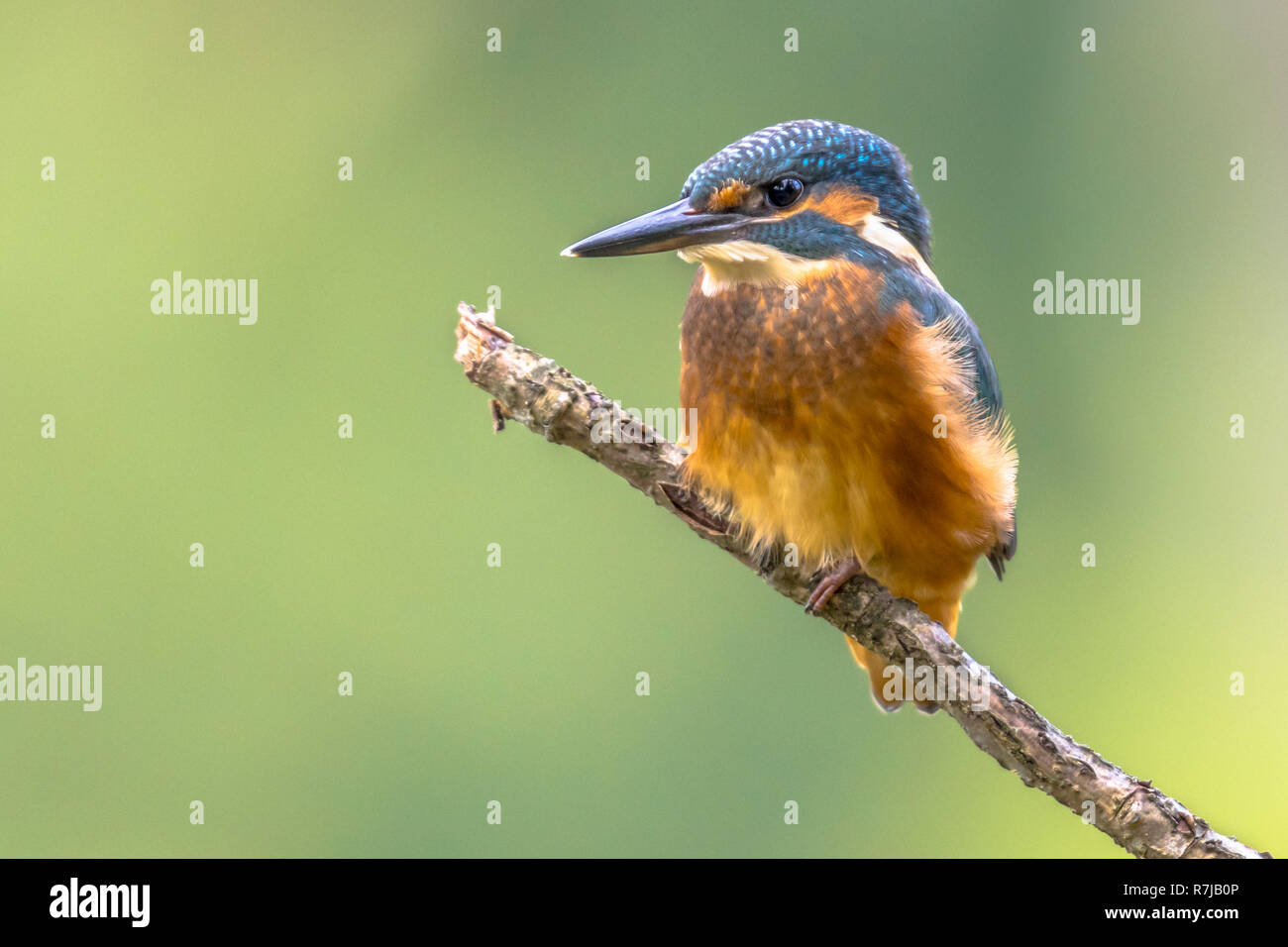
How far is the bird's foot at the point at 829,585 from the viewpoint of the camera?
288cm

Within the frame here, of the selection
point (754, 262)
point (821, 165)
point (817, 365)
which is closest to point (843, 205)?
point (821, 165)

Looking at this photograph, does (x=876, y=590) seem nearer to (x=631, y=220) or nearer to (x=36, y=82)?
(x=631, y=220)

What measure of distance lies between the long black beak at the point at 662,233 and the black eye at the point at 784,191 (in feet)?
0.29

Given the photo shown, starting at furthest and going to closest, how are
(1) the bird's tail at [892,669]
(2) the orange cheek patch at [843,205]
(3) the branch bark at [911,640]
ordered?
(1) the bird's tail at [892,669], (2) the orange cheek patch at [843,205], (3) the branch bark at [911,640]

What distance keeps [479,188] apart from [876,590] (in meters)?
4.62

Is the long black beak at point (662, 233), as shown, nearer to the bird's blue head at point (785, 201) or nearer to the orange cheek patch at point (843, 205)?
the bird's blue head at point (785, 201)

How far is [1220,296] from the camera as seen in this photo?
7164 millimetres

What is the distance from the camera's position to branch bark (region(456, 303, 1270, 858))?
2.50 m

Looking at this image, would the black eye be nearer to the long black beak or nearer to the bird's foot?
the long black beak

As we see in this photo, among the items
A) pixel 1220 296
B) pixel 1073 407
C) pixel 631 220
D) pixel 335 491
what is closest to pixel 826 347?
pixel 631 220

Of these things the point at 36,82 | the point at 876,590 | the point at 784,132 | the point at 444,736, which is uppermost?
the point at 36,82

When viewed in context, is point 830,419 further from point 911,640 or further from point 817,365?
point 911,640

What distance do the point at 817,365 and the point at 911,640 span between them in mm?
566

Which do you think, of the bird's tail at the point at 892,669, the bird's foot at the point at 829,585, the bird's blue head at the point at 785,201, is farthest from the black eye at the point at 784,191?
the bird's tail at the point at 892,669
